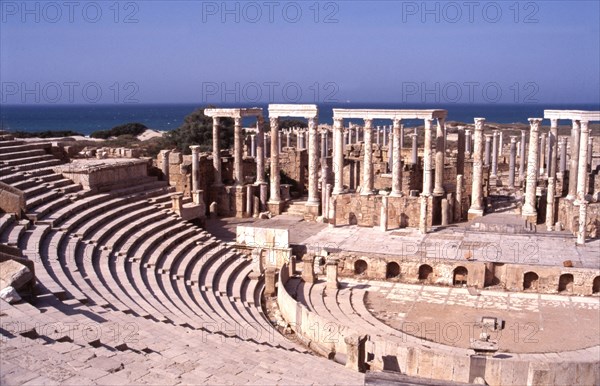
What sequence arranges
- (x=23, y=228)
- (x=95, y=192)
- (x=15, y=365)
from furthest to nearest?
(x=95, y=192)
(x=23, y=228)
(x=15, y=365)

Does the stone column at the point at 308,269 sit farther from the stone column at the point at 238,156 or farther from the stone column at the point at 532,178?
the stone column at the point at 532,178

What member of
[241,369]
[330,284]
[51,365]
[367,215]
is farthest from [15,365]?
[367,215]

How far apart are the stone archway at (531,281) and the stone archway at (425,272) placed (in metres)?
3.03

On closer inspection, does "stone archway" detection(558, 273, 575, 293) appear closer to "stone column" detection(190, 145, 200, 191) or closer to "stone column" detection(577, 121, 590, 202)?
"stone column" detection(577, 121, 590, 202)

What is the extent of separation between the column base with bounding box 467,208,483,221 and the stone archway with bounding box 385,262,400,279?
7.52 meters

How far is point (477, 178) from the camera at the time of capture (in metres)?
28.4

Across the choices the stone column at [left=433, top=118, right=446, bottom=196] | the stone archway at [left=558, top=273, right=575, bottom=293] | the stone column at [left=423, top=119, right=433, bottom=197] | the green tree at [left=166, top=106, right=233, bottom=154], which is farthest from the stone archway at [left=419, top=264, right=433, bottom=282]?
→ the green tree at [left=166, top=106, right=233, bottom=154]

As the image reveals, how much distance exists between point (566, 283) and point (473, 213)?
7.89 metres

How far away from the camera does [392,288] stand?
21422mm

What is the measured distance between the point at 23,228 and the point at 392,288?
11.5 meters

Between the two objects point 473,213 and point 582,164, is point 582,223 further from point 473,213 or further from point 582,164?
point 473,213

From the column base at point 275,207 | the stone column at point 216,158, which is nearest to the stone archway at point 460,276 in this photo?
the column base at point 275,207

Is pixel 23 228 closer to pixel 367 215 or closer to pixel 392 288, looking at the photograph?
pixel 392 288

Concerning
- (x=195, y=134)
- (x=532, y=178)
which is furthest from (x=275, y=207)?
(x=195, y=134)
